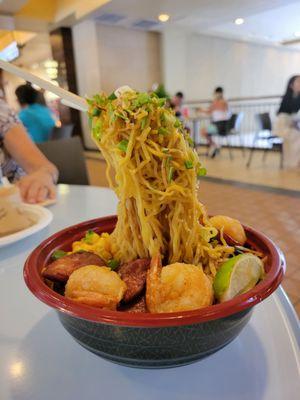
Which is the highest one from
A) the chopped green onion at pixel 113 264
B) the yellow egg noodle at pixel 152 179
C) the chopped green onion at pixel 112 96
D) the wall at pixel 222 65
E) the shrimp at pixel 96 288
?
the wall at pixel 222 65

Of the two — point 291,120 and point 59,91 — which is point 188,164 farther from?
point 291,120

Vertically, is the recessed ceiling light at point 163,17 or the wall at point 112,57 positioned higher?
the recessed ceiling light at point 163,17

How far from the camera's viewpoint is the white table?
1.34 feet

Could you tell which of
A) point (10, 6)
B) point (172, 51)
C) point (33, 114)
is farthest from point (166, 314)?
point (172, 51)

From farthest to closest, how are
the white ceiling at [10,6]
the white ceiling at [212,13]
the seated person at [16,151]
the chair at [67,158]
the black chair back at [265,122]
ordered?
the white ceiling at [212,13], the white ceiling at [10,6], the black chair back at [265,122], the chair at [67,158], the seated person at [16,151]

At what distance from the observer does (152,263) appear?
17.6 inches

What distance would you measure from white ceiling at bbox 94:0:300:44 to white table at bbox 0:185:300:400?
6031 millimetres

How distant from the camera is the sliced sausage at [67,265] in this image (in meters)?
0.45

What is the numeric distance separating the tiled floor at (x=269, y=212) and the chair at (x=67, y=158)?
1.24 metres

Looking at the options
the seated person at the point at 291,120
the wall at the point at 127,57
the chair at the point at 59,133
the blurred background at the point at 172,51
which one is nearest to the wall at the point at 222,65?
the blurred background at the point at 172,51

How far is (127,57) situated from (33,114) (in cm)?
457

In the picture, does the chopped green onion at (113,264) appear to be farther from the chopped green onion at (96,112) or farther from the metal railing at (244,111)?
the metal railing at (244,111)

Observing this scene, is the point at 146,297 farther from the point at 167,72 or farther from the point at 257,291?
the point at 167,72

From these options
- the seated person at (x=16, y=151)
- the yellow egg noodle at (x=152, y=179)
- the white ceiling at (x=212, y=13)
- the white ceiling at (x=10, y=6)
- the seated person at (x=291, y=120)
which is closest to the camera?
the yellow egg noodle at (x=152, y=179)
